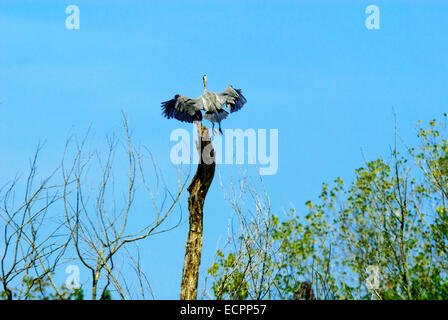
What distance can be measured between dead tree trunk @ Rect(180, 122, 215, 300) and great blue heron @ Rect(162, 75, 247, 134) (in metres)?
→ 0.70

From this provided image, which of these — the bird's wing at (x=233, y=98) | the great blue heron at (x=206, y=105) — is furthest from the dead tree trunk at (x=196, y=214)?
the bird's wing at (x=233, y=98)

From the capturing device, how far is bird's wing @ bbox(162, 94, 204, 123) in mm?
10055

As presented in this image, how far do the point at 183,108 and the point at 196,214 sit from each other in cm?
190

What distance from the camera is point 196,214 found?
367 inches

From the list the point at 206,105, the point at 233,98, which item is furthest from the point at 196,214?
the point at 233,98

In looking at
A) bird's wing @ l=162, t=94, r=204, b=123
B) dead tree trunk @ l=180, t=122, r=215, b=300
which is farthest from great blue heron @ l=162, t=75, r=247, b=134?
dead tree trunk @ l=180, t=122, r=215, b=300

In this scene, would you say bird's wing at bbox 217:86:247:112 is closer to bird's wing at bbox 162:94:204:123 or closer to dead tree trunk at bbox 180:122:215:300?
bird's wing at bbox 162:94:204:123

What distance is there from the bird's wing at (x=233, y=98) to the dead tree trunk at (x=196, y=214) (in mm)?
1205

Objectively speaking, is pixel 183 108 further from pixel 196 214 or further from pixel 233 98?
pixel 196 214

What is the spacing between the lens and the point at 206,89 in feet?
34.1
